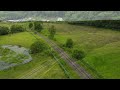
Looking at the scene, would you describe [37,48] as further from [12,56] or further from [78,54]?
[78,54]

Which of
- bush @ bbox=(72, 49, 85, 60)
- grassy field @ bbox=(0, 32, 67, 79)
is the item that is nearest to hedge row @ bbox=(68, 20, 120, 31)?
bush @ bbox=(72, 49, 85, 60)

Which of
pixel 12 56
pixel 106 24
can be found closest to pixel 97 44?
pixel 106 24

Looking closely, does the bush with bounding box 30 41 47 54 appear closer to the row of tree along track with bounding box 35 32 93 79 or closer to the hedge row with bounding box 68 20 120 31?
the row of tree along track with bounding box 35 32 93 79

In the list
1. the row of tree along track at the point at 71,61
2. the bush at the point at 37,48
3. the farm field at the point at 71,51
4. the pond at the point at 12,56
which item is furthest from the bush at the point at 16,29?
the bush at the point at 37,48
